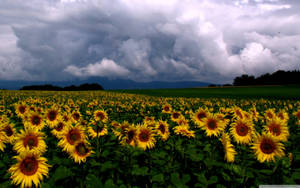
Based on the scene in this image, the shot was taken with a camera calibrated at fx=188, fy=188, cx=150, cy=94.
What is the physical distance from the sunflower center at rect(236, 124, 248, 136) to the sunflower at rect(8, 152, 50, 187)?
12.0ft

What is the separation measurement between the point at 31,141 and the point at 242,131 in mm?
4128

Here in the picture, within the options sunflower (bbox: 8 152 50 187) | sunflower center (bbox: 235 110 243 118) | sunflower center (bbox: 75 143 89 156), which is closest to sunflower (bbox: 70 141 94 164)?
sunflower center (bbox: 75 143 89 156)

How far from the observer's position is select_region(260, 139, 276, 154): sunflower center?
3.23 metres

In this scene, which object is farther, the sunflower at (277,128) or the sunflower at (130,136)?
the sunflower at (277,128)

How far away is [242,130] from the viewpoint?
3977 millimetres

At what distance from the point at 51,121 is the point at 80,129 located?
5.86 feet

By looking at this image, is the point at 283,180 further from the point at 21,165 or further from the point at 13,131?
the point at 13,131

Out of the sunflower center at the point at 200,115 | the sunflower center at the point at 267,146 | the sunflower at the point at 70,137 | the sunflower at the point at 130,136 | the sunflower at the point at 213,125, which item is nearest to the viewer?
the sunflower center at the point at 267,146

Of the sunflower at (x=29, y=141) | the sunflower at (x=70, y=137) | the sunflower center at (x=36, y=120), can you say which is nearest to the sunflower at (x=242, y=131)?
the sunflower at (x=70, y=137)

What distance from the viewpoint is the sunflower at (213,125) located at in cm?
415

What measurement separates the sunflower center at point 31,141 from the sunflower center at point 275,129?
15.4ft

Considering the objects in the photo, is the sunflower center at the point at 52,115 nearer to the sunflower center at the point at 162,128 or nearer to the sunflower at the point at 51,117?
the sunflower at the point at 51,117

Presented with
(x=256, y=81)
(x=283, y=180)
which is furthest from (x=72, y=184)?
(x=256, y=81)

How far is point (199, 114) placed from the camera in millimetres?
5125
